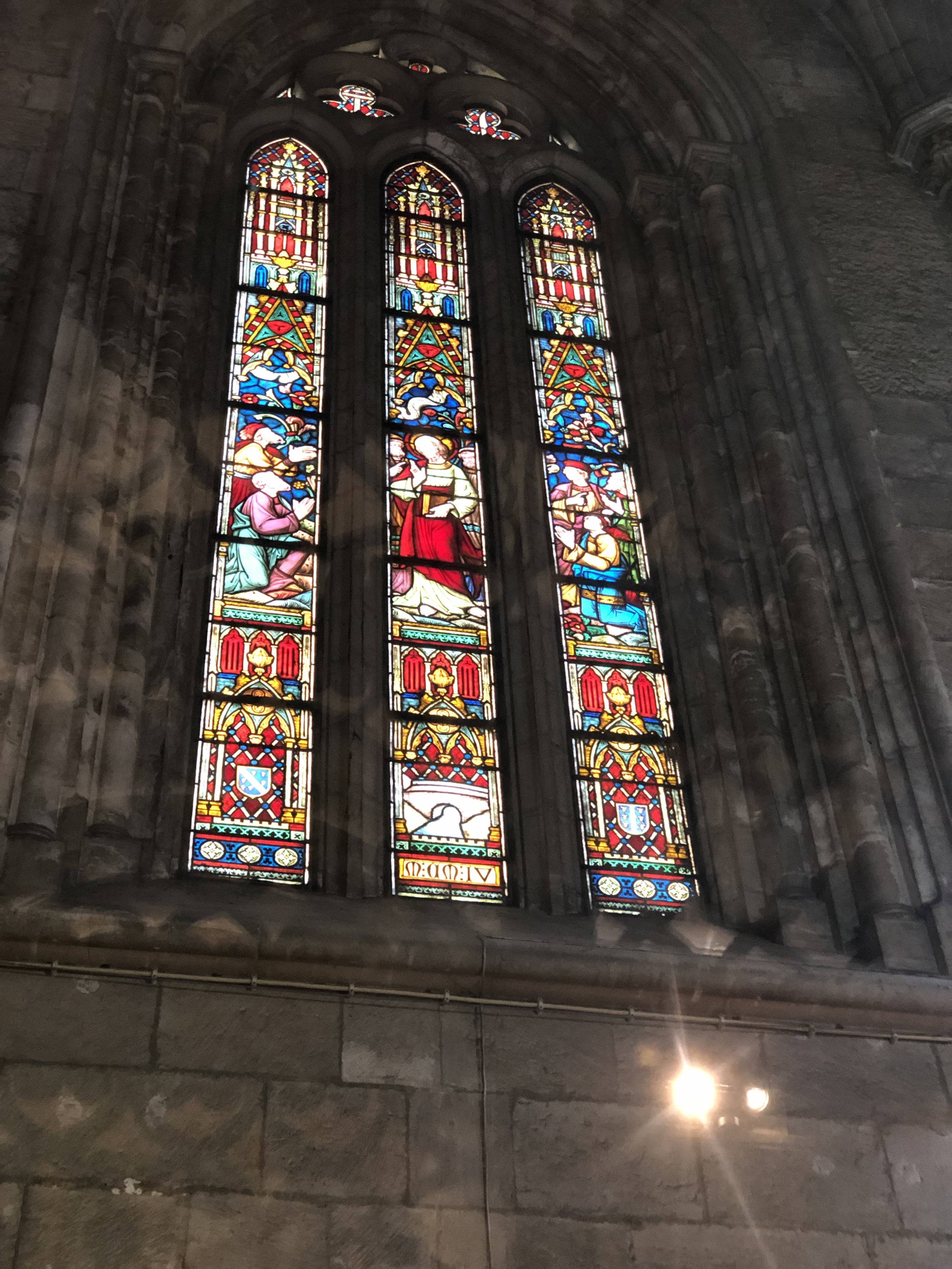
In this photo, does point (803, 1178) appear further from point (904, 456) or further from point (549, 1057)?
point (904, 456)

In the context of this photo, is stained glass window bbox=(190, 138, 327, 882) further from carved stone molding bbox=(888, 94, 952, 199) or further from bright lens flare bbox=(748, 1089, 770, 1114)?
carved stone molding bbox=(888, 94, 952, 199)

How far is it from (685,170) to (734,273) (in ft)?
3.36

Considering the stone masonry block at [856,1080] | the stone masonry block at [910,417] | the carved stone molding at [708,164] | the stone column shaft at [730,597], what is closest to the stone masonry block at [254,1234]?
the stone masonry block at [856,1080]

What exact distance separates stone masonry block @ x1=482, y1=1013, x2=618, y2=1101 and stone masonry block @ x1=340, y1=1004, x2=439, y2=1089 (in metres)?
0.19

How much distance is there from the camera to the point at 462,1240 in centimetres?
450

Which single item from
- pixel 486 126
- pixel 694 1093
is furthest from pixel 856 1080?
pixel 486 126

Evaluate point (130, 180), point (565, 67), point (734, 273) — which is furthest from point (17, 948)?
point (565, 67)

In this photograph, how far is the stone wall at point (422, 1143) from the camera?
439cm

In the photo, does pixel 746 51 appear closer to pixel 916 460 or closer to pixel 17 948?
pixel 916 460

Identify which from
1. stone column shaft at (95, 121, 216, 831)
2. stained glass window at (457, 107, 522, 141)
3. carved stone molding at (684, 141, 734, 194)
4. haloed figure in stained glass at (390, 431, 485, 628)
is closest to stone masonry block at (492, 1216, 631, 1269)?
stone column shaft at (95, 121, 216, 831)

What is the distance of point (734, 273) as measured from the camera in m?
8.02

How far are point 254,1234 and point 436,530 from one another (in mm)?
3348

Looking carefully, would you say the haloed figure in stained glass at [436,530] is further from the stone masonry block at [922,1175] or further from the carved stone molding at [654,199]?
the stone masonry block at [922,1175]

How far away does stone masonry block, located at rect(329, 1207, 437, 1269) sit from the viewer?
4406mm
